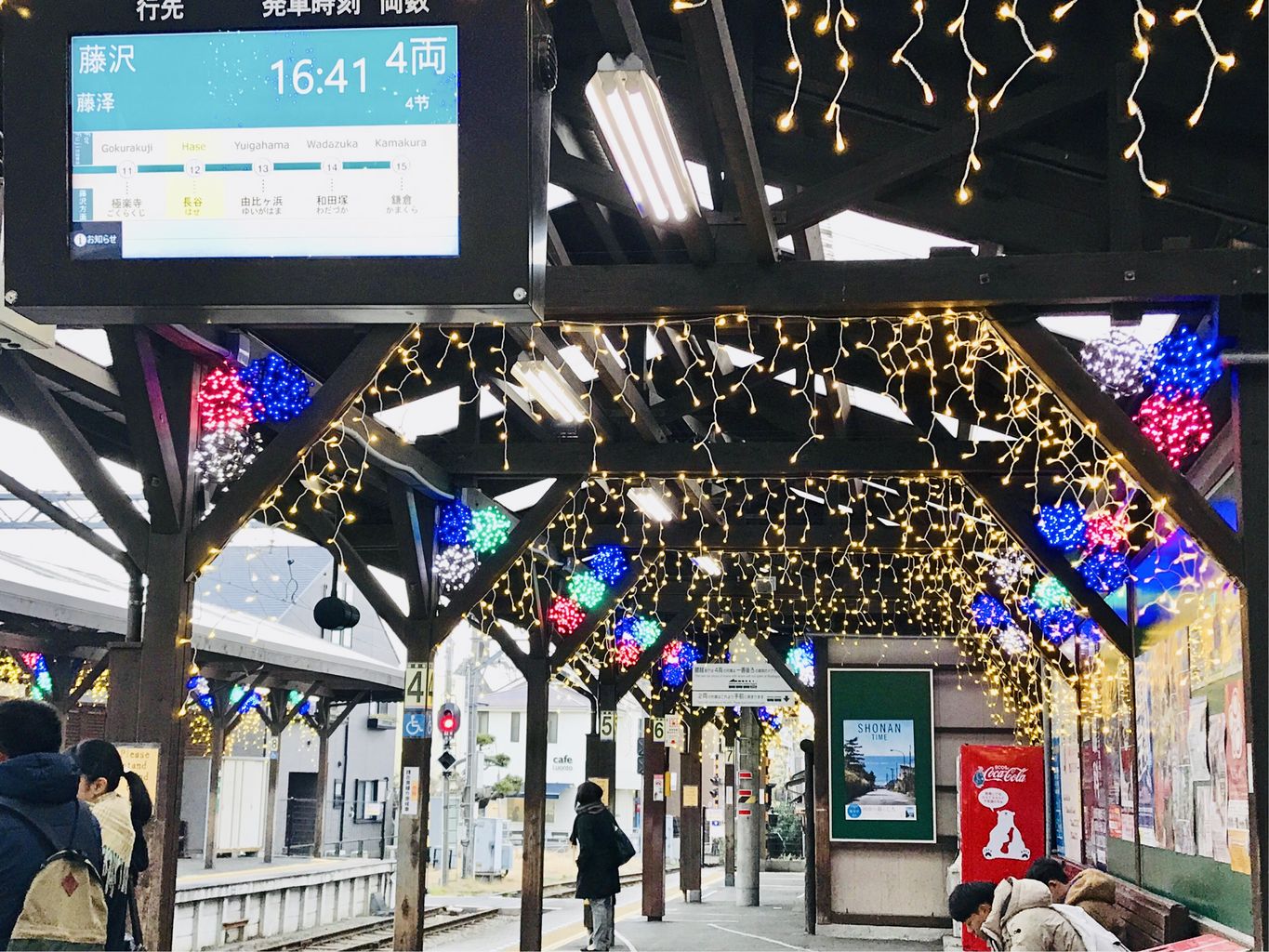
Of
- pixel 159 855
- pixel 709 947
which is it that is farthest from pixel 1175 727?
pixel 709 947

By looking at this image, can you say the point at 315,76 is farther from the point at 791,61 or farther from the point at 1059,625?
the point at 1059,625

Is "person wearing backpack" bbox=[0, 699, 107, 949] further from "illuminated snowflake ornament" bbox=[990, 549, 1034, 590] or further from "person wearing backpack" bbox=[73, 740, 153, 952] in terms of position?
"illuminated snowflake ornament" bbox=[990, 549, 1034, 590]

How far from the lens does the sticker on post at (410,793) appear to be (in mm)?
9344

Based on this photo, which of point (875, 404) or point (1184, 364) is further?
point (875, 404)

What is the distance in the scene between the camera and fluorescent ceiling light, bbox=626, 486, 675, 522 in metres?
10.5

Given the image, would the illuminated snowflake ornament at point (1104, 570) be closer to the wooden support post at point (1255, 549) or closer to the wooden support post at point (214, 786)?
the wooden support post at point (1255, 549)

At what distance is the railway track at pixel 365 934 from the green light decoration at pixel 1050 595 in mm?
6461

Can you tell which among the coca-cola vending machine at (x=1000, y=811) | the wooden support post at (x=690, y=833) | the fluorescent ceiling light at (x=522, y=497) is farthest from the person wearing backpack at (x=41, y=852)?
the wooden support post at (x=690, y=833)

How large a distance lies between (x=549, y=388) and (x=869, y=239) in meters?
1.85

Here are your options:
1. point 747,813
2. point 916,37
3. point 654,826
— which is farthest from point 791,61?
point 747,813

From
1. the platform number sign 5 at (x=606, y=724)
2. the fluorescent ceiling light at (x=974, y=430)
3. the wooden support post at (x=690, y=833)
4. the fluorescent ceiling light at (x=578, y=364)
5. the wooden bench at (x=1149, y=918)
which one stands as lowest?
the wooden support post at (x=690, y=833)

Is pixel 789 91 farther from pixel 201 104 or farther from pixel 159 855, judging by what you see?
pixel 159 855

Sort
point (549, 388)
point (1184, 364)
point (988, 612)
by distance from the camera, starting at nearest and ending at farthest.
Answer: point (1184, 364)
point (549, 388)
point (988, 612)

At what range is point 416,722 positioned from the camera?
31.1ft
